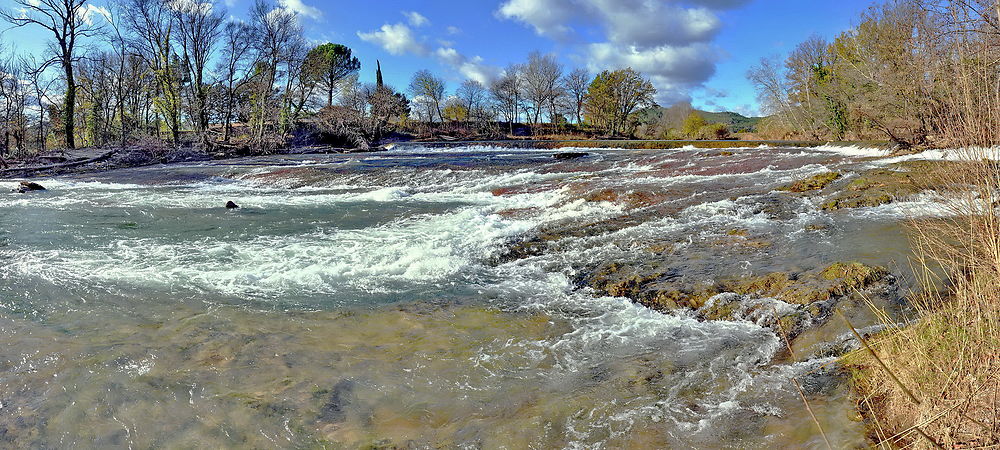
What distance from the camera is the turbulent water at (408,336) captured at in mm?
2648

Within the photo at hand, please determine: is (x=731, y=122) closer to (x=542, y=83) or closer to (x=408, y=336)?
(x=542, y=83)

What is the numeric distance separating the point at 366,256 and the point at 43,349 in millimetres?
3246

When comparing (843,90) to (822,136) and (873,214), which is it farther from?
(873,214)

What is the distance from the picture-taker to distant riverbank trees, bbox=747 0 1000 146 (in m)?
2.55

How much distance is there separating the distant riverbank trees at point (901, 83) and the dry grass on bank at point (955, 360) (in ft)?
1.08

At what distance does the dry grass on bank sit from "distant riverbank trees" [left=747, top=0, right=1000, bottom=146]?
13.0 inches

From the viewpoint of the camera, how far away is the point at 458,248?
6.63m

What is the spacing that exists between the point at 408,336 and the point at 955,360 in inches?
129

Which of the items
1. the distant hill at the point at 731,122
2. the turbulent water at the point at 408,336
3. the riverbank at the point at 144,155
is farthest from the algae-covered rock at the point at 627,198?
the distant hill at the point at 731,122

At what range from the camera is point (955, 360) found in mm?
1905

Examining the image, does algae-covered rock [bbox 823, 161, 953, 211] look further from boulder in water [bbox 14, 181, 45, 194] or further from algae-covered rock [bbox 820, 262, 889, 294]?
boulder in water [bbox 14, 181, 45, 194]

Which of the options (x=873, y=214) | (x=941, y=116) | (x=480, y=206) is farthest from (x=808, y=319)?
(x=480, y=206)

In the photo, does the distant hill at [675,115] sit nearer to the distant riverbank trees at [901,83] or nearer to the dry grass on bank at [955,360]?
the distant riverbank trees at [901,83]

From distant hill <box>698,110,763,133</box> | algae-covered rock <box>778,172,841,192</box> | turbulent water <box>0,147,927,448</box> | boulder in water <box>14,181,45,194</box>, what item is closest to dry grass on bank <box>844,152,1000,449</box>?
turbulent water <box>0,147,927,448</box>
